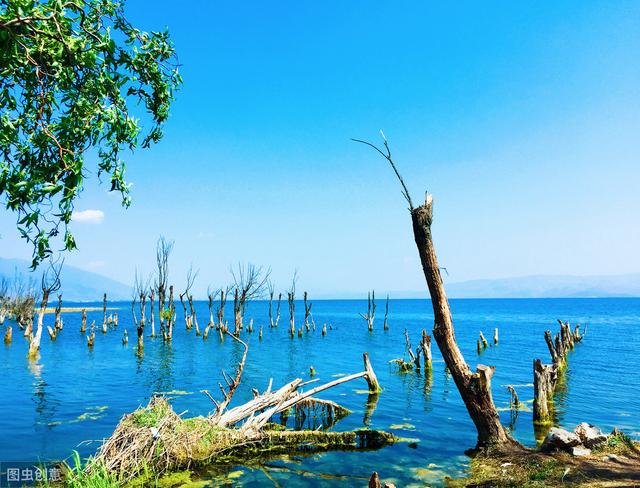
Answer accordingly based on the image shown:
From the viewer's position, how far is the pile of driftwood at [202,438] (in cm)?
900

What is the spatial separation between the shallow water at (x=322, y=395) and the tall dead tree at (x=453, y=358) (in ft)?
4.08

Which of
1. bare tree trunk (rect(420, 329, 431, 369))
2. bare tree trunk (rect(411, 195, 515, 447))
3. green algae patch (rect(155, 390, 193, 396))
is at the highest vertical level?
bare tree trunk (rect(411, 195, 515, 447))

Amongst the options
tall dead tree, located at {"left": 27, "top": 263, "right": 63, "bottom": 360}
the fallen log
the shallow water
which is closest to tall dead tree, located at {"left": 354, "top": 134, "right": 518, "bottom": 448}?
the shallow water

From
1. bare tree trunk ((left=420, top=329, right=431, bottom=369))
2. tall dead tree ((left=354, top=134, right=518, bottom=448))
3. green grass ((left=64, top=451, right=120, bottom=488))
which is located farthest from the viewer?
bare tree trunk ((left=420, top=329, right=431, bottom=369))

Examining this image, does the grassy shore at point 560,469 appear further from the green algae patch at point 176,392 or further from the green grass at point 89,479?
the green algae patch at point 176,392

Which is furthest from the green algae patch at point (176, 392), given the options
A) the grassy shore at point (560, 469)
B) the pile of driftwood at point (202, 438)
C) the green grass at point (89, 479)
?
the grassy shore at point (560, 469)

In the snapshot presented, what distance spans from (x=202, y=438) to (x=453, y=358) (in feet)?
21.2

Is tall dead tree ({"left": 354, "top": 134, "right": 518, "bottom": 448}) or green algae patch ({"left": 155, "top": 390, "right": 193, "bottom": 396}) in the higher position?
tall dead tree ({"left": 354, "top": 134, "right": 518, "bottom": 448})

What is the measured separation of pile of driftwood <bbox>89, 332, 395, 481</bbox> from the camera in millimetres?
9000

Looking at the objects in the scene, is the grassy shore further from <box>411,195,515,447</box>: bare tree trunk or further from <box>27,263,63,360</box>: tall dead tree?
<box>27,263,63,360</box>: tall dead tree

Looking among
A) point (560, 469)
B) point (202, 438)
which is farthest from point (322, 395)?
point (560, 469)

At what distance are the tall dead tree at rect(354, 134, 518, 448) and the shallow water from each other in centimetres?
124

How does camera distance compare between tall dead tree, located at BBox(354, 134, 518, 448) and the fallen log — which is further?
tall dead tree, located at BBox(354, 134, 518, 448)

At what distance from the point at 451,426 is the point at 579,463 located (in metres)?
6.36
